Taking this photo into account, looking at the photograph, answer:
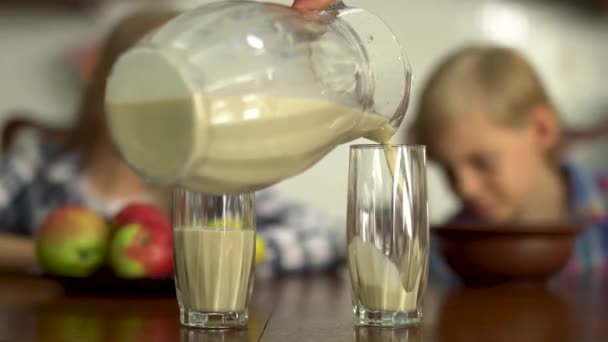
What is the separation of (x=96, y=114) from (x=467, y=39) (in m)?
1.09

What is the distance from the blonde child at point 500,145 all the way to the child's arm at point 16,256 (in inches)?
43.0

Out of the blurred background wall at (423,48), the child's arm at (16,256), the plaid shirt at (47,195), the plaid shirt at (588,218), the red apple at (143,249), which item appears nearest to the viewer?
the red apple at (143,249)

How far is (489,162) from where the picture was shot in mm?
2133

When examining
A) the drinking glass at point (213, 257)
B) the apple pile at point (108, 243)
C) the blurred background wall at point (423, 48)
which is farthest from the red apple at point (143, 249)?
the blurred background wall at point (423, 48)

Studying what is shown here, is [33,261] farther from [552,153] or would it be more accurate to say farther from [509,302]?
[552,153]

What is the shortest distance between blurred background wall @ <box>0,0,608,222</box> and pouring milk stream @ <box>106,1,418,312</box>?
184 cm

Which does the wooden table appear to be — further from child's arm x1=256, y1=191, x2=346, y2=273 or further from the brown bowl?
child's arm x1=256, y1=191, x2=346, y2=273

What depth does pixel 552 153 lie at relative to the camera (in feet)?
7.55

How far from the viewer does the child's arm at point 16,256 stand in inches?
52.7

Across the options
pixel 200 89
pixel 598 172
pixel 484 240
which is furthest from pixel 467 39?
pixel 200 89

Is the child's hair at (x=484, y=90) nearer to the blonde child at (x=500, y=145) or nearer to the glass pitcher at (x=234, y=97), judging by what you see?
the blonde child at (x=500, y=145)

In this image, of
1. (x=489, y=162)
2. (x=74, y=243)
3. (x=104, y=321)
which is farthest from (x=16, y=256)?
(x=489, y=162)

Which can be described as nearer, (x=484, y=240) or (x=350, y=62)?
(x=350, y=62)

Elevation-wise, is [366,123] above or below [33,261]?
above
